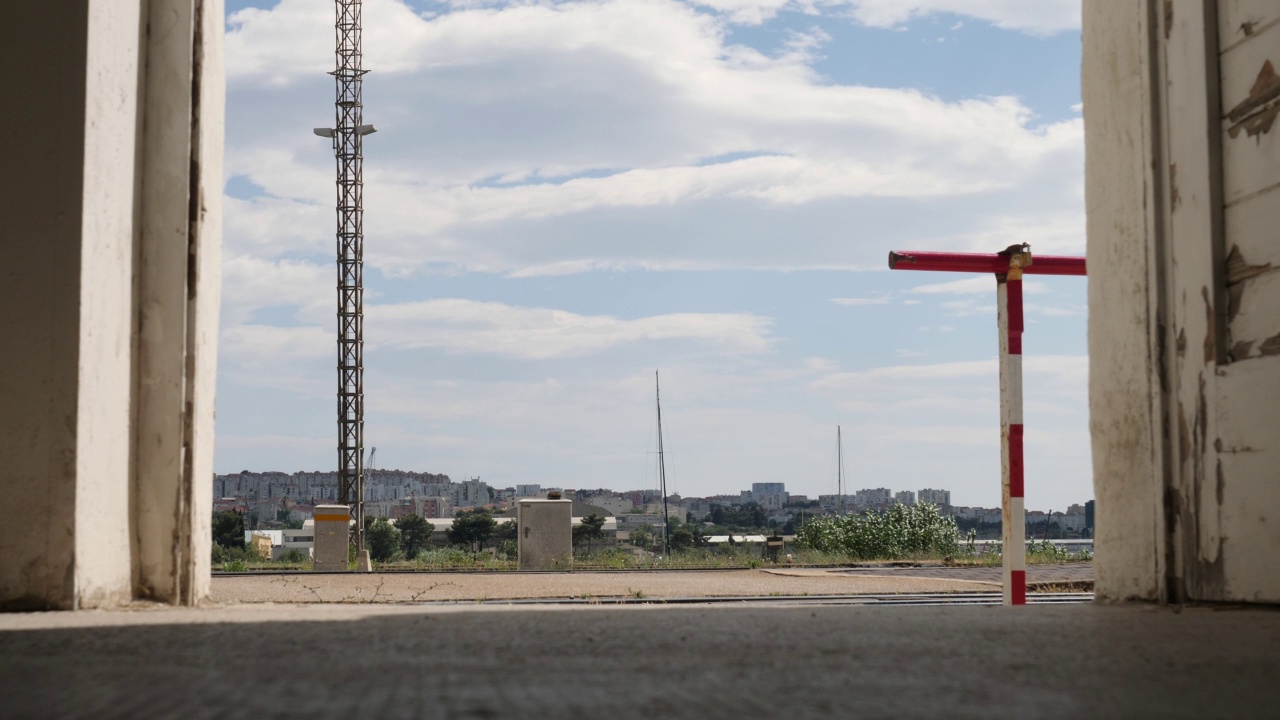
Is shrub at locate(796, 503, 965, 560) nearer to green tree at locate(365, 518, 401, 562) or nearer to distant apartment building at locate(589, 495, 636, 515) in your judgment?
green tree at locate(365, 518, 401, 562)

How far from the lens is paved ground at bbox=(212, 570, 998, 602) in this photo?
10.6 metres

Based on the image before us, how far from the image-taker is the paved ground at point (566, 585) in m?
10.6

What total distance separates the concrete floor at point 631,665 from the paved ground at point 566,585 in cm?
669

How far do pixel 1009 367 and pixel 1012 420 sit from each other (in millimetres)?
374

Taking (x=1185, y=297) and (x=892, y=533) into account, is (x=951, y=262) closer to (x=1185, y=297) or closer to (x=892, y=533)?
(x=1185, y=297)

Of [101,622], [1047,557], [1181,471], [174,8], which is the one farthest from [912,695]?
[1047,557]

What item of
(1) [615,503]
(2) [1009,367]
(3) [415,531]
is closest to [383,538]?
(3) [415,531]

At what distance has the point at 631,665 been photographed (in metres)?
2.37

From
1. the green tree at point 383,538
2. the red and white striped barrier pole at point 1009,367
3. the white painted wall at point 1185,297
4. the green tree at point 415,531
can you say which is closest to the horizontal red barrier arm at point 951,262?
the red and white striped barrier pole at point 1009,367

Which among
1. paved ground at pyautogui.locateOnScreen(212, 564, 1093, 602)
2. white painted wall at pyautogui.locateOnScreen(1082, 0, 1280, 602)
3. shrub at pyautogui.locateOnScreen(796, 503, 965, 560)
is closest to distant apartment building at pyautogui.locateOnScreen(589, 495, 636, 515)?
shrub at pyautogui.locateOnScreen(796, 503, 965, 560)

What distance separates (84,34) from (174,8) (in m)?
0.63

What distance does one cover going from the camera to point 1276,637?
3.16 meters

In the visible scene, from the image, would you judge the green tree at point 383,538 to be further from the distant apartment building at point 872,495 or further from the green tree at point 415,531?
the distant apartment building at point 872,495

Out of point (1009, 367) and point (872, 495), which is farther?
point (872, 495)
